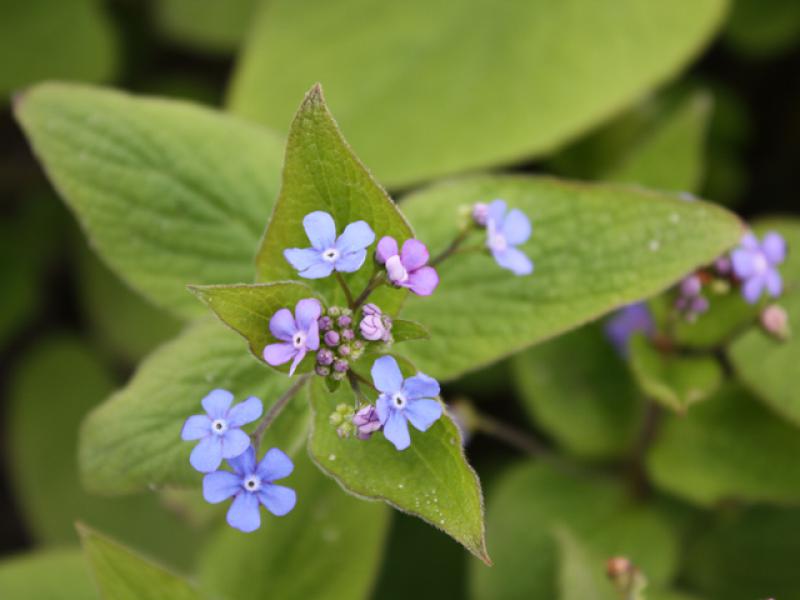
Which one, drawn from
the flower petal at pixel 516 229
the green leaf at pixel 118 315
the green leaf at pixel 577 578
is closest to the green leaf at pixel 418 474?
the flower petal at pixel 516 229

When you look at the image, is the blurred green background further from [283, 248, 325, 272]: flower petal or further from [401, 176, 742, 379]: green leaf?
[283, 248, 325, 272]: flower petal

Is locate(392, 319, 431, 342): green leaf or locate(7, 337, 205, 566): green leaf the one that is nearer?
locate(392, 319, 431, 342): green leaf

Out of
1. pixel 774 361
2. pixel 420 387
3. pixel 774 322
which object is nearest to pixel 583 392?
pixel 774 361

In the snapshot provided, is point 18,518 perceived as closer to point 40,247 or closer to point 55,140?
point 40,247

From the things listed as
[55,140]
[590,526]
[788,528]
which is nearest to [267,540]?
[590,526]

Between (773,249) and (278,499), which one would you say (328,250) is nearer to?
(278,499)

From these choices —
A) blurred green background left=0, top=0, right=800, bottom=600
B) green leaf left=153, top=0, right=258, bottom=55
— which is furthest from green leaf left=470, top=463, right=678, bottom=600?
green leaf left=153, top=0, right=258, bottom=55
